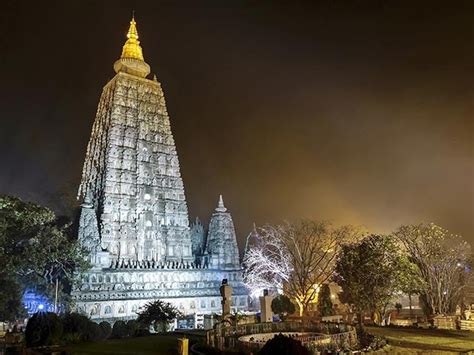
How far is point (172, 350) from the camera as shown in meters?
20.7

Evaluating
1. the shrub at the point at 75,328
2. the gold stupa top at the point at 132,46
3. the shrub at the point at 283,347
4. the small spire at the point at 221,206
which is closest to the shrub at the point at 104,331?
the shrub at the point at 75,328

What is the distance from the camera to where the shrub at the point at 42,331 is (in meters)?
22.5

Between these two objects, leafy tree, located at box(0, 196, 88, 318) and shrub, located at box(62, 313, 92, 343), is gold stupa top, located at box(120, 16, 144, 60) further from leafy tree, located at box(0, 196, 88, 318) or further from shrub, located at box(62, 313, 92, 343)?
shrub, located at box(62, 313, 92, 343)

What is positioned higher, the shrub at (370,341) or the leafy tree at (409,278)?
the leafy tree at (409,278)

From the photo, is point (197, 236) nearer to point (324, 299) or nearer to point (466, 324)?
point (324, 299)

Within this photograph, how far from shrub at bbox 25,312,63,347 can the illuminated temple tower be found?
28234mm

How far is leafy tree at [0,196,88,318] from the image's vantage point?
38.1 metres

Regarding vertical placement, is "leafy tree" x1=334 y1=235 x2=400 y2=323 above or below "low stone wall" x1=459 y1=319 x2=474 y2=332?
above

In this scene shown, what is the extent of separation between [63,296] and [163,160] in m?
27.7

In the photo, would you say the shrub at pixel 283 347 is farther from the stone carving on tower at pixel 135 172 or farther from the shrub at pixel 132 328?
the stone carving on tower at pixel 135 172

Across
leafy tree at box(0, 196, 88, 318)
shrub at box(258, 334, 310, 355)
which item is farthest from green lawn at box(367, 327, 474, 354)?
leafy tree at box(0, 196, 88, 318)

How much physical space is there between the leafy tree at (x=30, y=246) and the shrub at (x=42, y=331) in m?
15.0

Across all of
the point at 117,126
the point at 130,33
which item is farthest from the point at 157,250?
the point at 130,33

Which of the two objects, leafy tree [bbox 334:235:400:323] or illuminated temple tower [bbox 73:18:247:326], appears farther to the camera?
illuminated temple tower [bbox 73:18:247:326]
